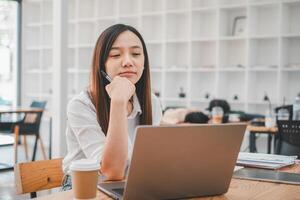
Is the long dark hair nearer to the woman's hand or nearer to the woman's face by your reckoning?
the woman's face

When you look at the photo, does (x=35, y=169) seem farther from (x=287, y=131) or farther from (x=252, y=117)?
(x=252, y=117)

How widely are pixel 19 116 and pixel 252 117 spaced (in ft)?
10.6

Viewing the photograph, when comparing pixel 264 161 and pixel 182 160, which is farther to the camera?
pixel 264 161

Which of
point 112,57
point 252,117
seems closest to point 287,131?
point 252,117

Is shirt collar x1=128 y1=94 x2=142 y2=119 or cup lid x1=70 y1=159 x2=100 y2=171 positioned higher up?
shirt collar x1=128 y1=94 x2=142 y2=119

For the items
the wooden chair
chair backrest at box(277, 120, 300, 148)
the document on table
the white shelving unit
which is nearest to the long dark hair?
the wooden chair

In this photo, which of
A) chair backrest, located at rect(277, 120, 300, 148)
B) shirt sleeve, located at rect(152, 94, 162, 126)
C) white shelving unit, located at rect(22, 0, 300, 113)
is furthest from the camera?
white shelving unit, located at rect(22, 0, 300, 113)

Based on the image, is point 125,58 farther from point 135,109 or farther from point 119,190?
point 119,190

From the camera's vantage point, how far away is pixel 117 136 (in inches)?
54.7

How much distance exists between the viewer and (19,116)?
20.1ft

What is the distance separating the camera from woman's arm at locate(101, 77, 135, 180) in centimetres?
136

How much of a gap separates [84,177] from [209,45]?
5397 mm

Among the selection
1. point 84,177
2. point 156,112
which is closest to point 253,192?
point 84,177

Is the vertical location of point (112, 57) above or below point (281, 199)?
above
